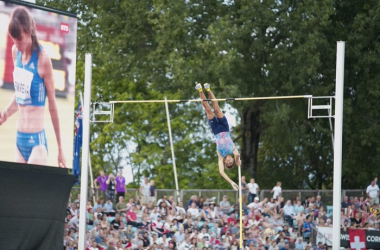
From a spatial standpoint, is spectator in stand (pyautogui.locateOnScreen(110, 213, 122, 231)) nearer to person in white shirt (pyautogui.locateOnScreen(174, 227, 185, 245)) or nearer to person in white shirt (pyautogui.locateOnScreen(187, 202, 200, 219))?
person in white shirt (pyautogui.locateOnScreen(174, 227, 185, 245))

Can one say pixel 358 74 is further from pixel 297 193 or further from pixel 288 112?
pixel 297 193

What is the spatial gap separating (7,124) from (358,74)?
49.0 feet

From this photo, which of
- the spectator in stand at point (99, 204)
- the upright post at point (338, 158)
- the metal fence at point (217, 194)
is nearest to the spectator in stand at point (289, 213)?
the metal fence at point (217, 194)

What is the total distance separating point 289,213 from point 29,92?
8080 millimetres

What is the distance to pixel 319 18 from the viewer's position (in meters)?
25.1

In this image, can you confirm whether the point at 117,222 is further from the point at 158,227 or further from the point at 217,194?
the point at 217,194

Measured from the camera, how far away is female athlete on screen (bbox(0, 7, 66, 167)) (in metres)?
14.4

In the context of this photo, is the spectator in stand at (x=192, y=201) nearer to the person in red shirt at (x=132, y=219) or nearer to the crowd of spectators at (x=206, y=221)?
the crowd of spectators at (x=206, y=221)

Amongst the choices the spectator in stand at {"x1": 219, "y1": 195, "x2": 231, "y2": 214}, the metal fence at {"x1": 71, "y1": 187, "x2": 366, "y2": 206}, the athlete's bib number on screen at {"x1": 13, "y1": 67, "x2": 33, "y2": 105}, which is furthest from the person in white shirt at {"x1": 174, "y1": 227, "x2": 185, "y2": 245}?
the athlete's bib number on screen at {"x1": 13, "y1": 67, "x2": 33, "y2": 105}

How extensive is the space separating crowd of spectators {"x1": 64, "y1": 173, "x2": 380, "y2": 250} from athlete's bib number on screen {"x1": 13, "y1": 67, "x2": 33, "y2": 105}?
138 inches

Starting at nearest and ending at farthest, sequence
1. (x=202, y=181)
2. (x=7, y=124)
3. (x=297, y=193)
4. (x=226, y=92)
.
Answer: (x=7, y=124)
(x=297, y=193)
(x=226, y=92)
(x=202, y=181)

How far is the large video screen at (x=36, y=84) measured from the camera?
1435cm

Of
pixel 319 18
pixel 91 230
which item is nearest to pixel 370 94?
pixel 319 18

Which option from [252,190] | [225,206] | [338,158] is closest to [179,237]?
[225,206]
